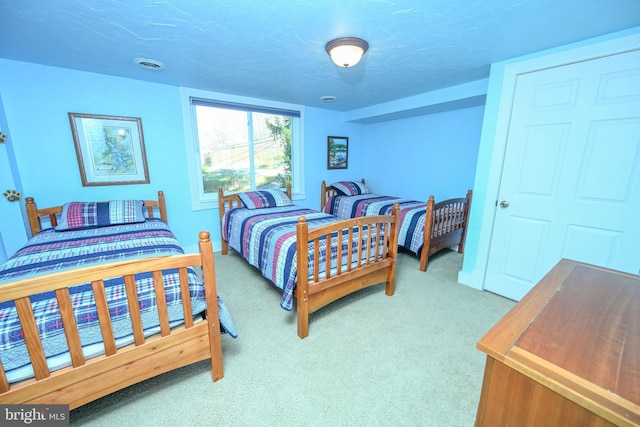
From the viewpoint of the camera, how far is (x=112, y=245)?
1.85 m

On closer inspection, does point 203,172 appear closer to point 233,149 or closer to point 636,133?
point 233,149

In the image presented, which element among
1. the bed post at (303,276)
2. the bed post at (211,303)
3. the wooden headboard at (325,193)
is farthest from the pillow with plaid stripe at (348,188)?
the bed post at (211,303)

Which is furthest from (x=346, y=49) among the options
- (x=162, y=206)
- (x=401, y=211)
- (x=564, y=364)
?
(x=162, y=206)

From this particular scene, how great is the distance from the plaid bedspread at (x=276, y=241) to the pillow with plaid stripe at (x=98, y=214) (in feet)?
3.23

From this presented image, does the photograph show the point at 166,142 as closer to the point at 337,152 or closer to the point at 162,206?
the point at 162,206

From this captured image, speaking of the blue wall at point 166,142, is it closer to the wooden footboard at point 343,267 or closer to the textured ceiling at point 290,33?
the textured ceiling at point 290,33

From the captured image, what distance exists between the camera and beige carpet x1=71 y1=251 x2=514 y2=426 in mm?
1277

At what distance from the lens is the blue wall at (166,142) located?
2309 mm

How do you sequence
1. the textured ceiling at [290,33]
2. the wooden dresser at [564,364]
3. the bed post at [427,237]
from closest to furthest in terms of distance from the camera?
the wooden dresser at [564,364] → the textured ceiling at [290,33] → the bed post at [427,237]

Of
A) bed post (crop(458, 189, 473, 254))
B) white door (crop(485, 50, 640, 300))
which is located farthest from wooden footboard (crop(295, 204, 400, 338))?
bed post (crop(458, 189, 473, 254))

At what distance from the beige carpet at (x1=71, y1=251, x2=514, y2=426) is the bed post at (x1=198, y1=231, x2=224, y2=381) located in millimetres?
118

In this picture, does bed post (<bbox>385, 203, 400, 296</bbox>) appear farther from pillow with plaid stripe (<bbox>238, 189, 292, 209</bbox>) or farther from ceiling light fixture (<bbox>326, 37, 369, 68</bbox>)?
pillow with plaid stripe (<bbox>238, 189, 292, 209</bbox>)

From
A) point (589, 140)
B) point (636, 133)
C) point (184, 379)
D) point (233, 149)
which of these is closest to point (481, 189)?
point (589, 140)

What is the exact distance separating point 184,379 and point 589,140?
3.22 m
